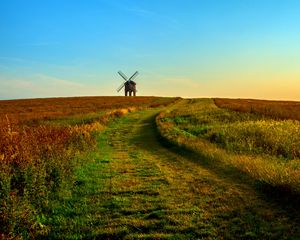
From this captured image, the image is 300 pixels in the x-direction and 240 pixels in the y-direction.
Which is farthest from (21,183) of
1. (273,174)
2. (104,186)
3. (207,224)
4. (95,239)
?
(273,174)

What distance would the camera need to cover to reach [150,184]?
11008mm

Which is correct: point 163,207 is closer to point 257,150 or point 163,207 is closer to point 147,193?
point 147,193

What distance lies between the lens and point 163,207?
28.5 ft

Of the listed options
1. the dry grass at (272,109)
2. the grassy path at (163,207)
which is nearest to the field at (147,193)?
the grassy path at (163,207)

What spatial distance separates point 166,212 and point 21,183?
3.70 m

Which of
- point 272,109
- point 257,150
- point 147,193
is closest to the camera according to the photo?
point 147,193

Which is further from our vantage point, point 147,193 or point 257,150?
point 257,150

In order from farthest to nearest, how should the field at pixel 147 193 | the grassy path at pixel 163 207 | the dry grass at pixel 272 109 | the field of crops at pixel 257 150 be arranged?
the dry grass at pixel 272 109
the field of crops at pixel 257 150
the field at pixel 147 193
the grassy path at pixel 163 207

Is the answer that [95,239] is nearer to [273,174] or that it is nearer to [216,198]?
[216,198]

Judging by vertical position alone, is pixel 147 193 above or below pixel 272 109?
below

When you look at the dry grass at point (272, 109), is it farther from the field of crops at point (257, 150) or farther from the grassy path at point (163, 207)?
the grassy path at point (163, 207)

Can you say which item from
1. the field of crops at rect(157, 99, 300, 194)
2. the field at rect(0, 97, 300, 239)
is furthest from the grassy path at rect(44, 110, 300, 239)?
the field of crops at rect(157, 99, 300, 194)

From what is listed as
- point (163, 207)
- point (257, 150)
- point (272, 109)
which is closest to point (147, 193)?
point (163, 207)

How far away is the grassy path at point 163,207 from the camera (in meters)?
7.21
